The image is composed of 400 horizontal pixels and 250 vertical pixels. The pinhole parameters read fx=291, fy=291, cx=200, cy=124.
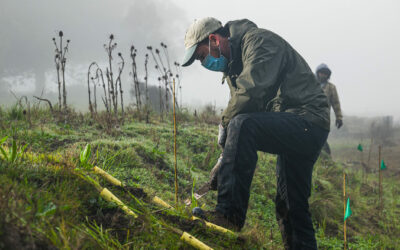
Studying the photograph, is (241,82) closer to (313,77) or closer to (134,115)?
(313,77)

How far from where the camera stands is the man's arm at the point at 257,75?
7.14 ft

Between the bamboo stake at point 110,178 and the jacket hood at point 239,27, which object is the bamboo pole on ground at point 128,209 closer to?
the bamboo stake at point 110,178

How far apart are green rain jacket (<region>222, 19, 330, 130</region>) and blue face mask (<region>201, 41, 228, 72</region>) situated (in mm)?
124

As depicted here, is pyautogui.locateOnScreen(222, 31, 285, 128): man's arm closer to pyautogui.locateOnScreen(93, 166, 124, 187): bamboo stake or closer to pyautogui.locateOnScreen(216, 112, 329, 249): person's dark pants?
pyautogui.locateOnScreen(216, 112, 329, 249): person's dark pants

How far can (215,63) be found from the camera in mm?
2883

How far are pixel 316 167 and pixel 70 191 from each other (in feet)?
19.9

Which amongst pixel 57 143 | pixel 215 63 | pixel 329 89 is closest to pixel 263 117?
pixel 215 63

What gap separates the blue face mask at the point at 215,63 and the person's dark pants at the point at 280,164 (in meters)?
0.82

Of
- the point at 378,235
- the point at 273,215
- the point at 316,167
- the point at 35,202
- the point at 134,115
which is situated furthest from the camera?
the point at 134,115

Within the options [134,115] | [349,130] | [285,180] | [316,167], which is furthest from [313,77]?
[349,130]

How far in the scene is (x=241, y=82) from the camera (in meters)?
2.21

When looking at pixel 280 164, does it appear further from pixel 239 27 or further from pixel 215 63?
pixel 239 27

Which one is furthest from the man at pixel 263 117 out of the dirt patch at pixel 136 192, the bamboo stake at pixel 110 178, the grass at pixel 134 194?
the bamboo stake at pixel 110 178

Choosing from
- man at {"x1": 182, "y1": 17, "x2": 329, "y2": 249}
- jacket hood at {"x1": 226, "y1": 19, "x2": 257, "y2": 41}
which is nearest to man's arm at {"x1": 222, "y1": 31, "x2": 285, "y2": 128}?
man at {"x1": 182, "y1": 17, "x2": 329, "y2": 249}
